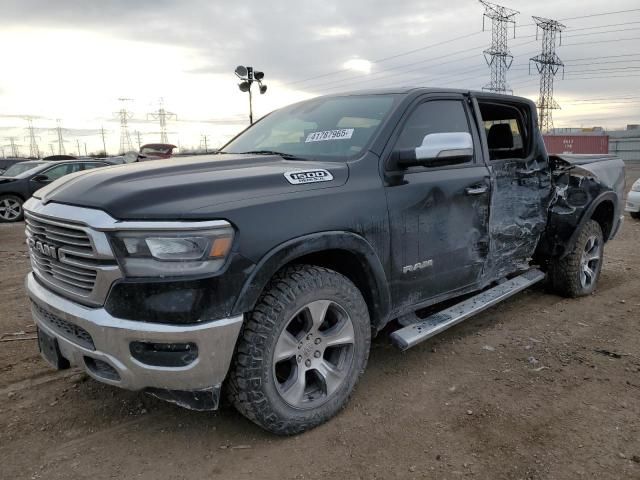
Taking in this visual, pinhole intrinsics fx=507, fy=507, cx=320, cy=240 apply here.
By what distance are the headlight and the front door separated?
1.23 m

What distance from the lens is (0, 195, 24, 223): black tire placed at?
480 inches

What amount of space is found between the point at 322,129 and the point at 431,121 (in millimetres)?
780

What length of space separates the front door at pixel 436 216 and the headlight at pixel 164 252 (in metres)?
1.23

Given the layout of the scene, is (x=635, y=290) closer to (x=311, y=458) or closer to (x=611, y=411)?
(x=611, y=411)

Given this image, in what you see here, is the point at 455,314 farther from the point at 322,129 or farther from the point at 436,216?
the point at 322,129

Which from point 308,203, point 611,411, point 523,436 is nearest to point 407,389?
point 523,436

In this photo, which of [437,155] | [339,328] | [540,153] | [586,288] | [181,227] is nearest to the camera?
[181,227]

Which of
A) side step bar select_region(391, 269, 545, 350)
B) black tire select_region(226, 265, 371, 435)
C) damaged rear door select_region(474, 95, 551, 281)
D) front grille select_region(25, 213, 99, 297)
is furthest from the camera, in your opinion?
damaged rear door select_region(474, 95, 551, 281)

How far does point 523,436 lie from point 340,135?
6.81 ft

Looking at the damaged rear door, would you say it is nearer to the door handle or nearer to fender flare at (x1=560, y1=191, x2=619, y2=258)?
the door handle

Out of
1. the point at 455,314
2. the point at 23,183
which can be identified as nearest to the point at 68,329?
the point at 455,314

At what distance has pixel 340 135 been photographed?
332 centimetres

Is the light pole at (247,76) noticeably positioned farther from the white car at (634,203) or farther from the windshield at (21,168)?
the white car at (634,203)

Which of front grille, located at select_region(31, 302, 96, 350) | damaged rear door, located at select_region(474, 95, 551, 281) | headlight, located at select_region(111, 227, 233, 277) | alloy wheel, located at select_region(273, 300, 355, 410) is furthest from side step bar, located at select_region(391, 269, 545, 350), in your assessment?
front grille, located at select_region(31, 302, 96, 350)
